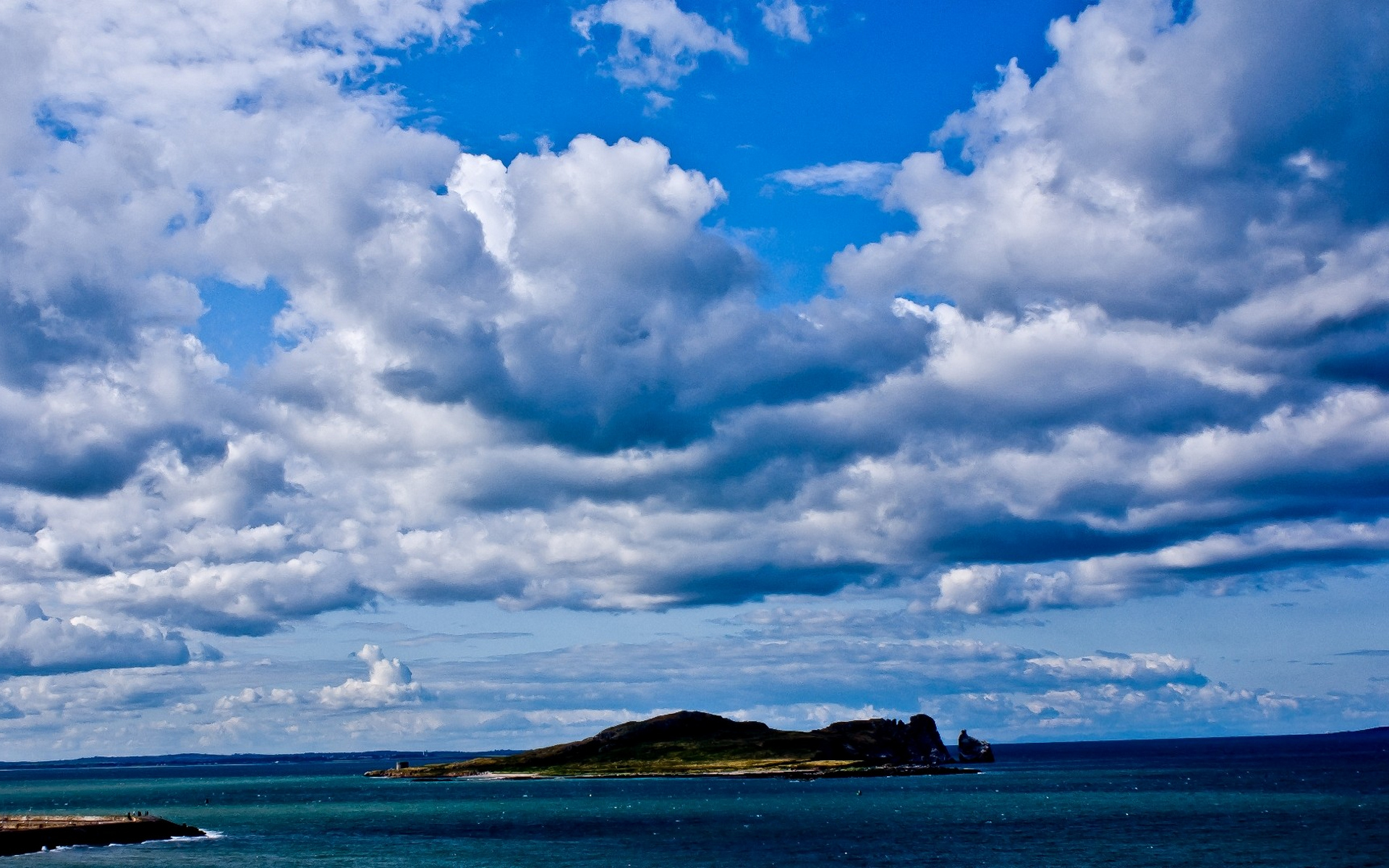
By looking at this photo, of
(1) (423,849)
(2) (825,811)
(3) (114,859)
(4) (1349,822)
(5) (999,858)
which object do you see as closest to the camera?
(5) (999,858)

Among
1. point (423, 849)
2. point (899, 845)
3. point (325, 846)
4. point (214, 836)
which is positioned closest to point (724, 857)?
point (899, 845)

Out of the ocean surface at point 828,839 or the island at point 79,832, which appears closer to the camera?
the ocean surface at point 828,839

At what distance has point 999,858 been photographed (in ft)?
400

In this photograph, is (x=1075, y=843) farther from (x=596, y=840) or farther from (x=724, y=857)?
(x=596, y=840)

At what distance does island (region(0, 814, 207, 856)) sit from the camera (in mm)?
143250

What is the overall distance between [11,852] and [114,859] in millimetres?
15802

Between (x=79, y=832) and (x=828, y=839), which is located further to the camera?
(x=79, y=832)

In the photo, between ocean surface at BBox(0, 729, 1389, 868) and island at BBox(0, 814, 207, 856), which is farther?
island at BBox(0, 814, 207, 856)

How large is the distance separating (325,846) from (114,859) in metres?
24.1

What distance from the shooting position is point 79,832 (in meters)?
152

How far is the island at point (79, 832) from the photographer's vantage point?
143m

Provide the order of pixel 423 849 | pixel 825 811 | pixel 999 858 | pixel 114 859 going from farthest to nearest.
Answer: pixel 825 811, pixel 423 849, pixel 114 859, pixel 999 858

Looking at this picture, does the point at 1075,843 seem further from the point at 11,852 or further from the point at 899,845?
the point at 11,852

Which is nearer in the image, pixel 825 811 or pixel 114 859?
pixel 114 859
